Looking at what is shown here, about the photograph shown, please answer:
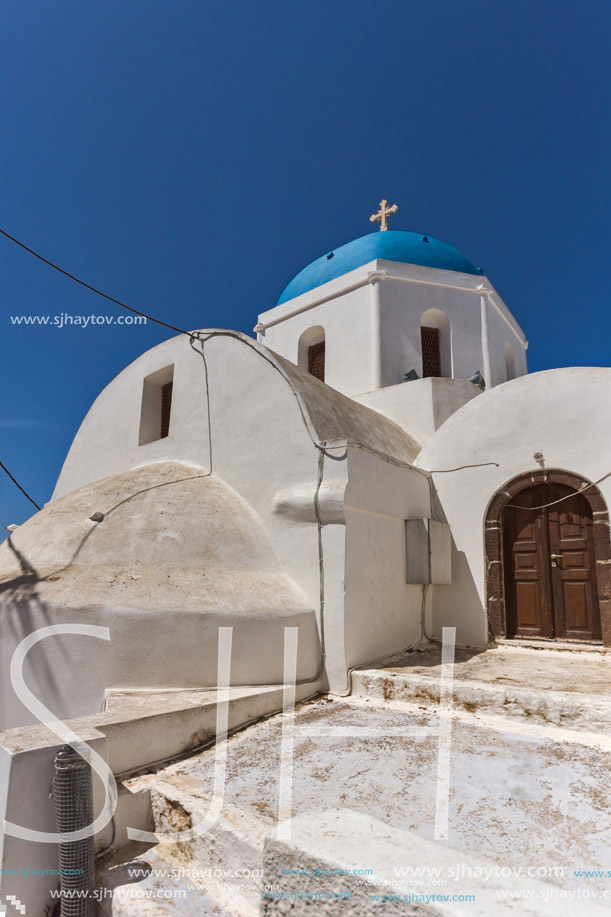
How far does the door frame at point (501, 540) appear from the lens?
241 inches

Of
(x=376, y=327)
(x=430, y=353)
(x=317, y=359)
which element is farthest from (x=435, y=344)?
(x=317, y=359)

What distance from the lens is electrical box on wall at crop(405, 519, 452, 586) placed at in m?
6.34

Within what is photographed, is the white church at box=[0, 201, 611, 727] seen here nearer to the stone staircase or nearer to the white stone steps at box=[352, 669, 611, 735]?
the white stone steps at box=[352, 669, 611, 735]

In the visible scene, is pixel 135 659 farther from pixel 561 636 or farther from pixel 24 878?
pixel 561 636

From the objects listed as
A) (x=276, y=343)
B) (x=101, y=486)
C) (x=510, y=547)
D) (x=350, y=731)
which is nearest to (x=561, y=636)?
(x=510, y=547)

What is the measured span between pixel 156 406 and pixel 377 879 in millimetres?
7521

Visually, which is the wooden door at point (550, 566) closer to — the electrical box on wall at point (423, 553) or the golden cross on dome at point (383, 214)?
the electrical box on wall at point (423, 553)

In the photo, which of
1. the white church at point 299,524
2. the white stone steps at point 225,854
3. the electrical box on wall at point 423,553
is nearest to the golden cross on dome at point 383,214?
the white church at point 299,524

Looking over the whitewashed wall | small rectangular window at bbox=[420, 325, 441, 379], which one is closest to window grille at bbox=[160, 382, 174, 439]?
the whitewashed wall

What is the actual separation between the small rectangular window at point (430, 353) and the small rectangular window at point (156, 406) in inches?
187

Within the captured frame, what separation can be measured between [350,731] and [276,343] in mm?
8365

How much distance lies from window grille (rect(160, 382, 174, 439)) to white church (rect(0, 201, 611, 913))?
21mm

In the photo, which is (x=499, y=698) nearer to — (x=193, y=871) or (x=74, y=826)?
(x=193, y=871)

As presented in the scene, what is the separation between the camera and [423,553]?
635 cm
